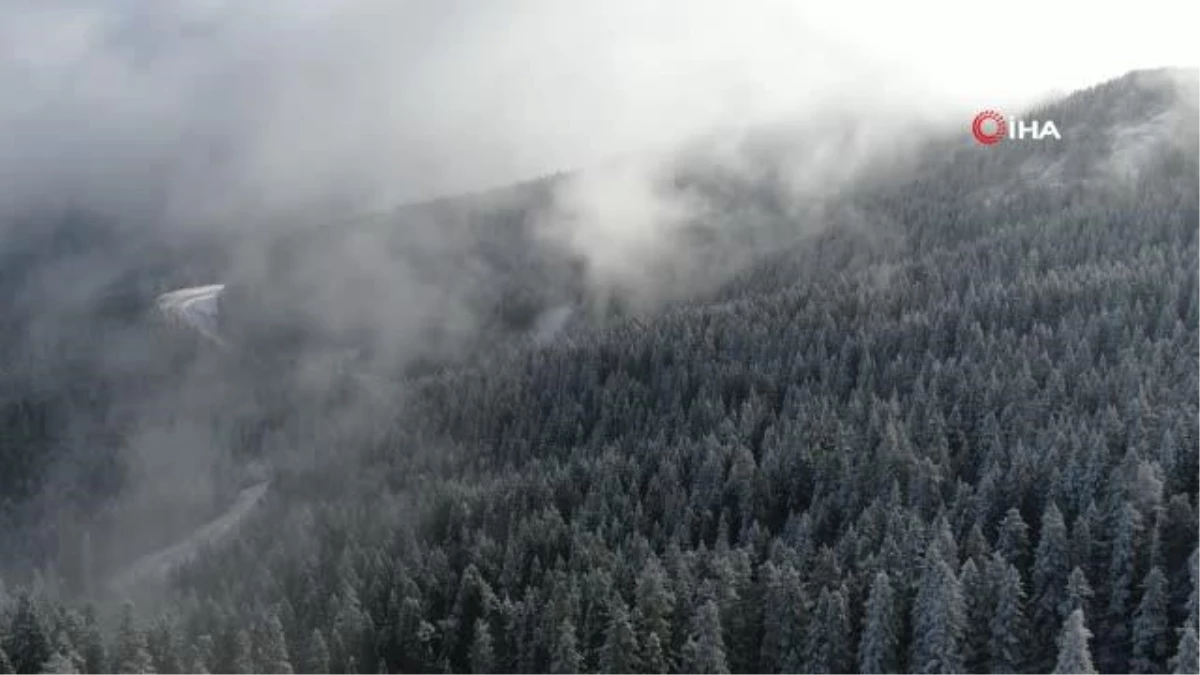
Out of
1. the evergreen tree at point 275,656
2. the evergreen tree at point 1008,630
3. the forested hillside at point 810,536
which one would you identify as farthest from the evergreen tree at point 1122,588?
the evergreen tree at point 275,656

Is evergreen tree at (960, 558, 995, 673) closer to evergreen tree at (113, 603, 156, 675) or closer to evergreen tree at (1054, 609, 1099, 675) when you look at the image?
evergreen tree at (1054, 609, 1099, 675)

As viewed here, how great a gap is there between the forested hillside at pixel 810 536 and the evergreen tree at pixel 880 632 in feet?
0.59

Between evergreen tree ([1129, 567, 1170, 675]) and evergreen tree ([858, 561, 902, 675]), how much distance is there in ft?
57.4

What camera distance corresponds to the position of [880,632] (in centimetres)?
8975

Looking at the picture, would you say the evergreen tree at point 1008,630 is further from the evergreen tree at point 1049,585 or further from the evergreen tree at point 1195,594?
the evergreen tree at point 1195,594

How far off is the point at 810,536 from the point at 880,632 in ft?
86.9

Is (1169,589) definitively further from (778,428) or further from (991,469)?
(778,428)

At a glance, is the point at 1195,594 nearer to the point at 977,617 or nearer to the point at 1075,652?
the point at 1075,652

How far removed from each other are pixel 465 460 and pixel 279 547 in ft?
154

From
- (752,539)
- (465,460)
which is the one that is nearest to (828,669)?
(752,539)

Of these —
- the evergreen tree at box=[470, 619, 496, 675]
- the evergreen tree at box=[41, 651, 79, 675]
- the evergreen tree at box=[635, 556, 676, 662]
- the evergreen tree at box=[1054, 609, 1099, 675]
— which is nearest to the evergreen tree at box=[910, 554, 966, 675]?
the evergreen tree at box=[1054, 609, 1099, 675]

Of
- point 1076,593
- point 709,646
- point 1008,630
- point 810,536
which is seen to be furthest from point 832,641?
point 810,536

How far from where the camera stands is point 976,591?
90188 millimetres

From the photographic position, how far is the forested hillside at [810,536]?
Answer: 301 feet
